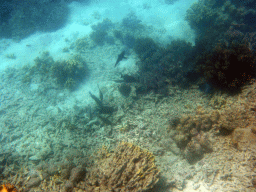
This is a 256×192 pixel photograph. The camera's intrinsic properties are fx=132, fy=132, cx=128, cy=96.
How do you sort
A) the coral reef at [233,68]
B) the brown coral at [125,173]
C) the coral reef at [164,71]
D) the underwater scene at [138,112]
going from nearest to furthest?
the brown coral at [125,173], the underwater scene at [138,112], the coral reef at [233,68], the coral reef at [164,71]

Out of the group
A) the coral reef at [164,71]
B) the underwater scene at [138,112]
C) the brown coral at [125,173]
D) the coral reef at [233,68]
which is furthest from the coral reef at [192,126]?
the coral reef at [164,71]

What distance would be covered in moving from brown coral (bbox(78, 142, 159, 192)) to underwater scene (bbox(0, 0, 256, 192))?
2 centimetres

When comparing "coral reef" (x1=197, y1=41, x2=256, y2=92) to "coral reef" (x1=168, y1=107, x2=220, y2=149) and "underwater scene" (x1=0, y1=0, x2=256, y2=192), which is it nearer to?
"underwater scene" (x1=0, y1=0, x2=256, y2=192)

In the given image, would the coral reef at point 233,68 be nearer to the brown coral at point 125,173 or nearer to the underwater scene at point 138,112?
the underwater scene at point 138,112

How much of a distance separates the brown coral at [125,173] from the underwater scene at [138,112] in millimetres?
20

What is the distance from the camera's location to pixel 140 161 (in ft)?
9.12

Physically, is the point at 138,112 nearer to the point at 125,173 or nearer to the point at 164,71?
the point at 164,71

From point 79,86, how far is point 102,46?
4.43 meters

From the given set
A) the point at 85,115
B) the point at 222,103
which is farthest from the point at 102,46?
the point at 222,103

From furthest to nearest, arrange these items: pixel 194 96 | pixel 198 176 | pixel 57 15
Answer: pixel 57 15, pixel 194 96, pixel 198 176

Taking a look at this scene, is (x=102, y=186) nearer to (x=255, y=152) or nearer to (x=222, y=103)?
(x=255, y=152)

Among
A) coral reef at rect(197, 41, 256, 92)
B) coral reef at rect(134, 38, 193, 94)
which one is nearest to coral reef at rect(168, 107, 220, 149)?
coral reef at rect(197, 41, 256, 92)

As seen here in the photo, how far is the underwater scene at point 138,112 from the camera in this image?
2703 millimetres

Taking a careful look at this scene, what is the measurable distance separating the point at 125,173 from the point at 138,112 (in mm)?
2425
